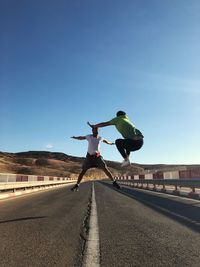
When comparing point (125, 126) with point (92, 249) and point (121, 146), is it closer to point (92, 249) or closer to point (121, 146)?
point (121, 146)

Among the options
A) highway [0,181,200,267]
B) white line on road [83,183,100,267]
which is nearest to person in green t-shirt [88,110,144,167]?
highway [0,181,200,267]

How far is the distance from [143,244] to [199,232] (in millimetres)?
1708

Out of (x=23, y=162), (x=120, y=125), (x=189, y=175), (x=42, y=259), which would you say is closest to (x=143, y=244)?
(x=42, y=259)

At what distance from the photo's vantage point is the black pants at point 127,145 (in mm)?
8703

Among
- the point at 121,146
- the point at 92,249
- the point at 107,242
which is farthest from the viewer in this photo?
the point at 121,146

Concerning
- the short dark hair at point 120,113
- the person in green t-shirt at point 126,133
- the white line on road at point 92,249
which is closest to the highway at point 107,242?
the white line on road at point 92,249

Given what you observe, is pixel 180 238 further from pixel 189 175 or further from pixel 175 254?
pixel 189 175

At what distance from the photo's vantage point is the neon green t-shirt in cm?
859

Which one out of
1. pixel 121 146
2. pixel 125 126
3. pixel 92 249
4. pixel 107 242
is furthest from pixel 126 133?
pixel 92 249

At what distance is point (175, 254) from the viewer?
4.76m

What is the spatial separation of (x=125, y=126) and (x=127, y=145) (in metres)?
0.48

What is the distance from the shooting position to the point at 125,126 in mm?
8633

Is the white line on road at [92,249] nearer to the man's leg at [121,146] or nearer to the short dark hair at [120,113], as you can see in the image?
the man's leg at [121,146]

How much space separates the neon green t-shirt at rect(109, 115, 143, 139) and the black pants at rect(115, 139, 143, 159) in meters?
0.12
